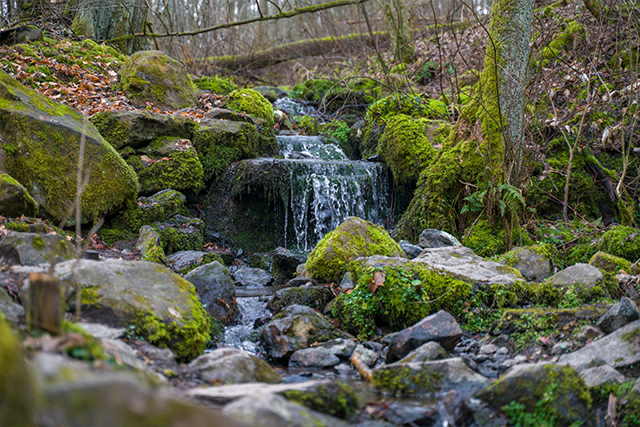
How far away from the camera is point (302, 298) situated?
4.77 m

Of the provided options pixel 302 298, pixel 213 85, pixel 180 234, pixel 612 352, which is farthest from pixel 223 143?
pixel 612 352

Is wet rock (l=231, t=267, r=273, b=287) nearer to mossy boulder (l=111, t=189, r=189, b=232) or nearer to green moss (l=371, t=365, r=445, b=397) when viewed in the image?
mossy boulder (l=111, t=189, r=189, b=232)

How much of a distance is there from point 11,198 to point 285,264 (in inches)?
135

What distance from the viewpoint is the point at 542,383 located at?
2615mm

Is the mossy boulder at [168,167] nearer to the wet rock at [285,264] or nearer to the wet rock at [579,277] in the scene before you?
the wet rock at [285,264]

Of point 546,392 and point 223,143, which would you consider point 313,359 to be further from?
point 223,143

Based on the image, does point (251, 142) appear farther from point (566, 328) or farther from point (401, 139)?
point (566, 328)

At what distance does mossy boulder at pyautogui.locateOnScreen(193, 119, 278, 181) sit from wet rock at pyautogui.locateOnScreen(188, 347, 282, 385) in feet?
18.2

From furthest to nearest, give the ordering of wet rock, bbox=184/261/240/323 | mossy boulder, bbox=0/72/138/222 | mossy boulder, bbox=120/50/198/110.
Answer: mossy boulder, bbox=120/50/198/110 < mossy boulder, bbox=0/72/138/222 < wet rock, bbox=184/261/240/323

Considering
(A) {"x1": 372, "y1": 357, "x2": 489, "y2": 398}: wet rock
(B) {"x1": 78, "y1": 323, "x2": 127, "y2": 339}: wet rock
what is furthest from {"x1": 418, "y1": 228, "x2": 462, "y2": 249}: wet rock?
(B) {"x1": 78, "y1": 323, "x2": 127, "y2": 339}: wet rock

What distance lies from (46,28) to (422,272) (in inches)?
423

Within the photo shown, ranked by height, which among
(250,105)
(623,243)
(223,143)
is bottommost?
(623,243)

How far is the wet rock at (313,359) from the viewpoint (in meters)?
3.62

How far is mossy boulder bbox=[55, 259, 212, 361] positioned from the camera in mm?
3021
